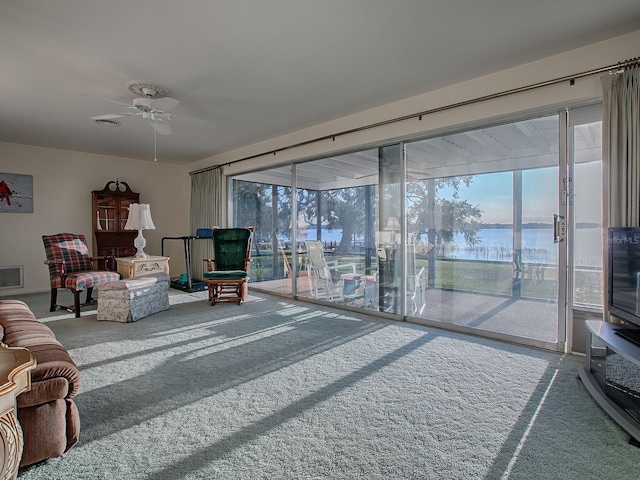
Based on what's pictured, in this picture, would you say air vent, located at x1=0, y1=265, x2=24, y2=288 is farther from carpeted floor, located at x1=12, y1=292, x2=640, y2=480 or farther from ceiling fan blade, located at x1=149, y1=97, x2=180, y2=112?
ceiling fan blade, located at x1=149, y1=97, x2=180, y2=112

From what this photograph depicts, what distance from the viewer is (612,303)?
239cm

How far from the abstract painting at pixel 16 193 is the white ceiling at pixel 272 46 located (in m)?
1.88

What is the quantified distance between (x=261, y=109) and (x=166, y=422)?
11.1 feet

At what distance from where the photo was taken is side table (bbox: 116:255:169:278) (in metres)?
4.91

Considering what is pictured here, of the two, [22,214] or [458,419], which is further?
[22,214]

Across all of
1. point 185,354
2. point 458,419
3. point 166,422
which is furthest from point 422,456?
point 185,354

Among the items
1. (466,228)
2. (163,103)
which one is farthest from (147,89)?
(466,228)

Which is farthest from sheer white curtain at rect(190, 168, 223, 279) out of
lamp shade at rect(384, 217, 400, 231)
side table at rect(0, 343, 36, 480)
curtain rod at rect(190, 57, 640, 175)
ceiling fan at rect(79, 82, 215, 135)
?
side table at rect(0, 343, 36, 480)

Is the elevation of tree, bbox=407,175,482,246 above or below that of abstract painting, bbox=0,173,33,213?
below

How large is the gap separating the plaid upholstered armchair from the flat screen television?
5159mm

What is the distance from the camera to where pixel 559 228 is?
2.90 m

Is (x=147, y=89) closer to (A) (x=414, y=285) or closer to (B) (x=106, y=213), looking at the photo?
(A) (x=414, y=285)

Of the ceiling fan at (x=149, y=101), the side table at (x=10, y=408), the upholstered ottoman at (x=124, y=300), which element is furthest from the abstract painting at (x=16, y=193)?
the side table at (x=10, y=408)

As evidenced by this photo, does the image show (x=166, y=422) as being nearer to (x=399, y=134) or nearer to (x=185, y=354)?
(x=185, y=354)
